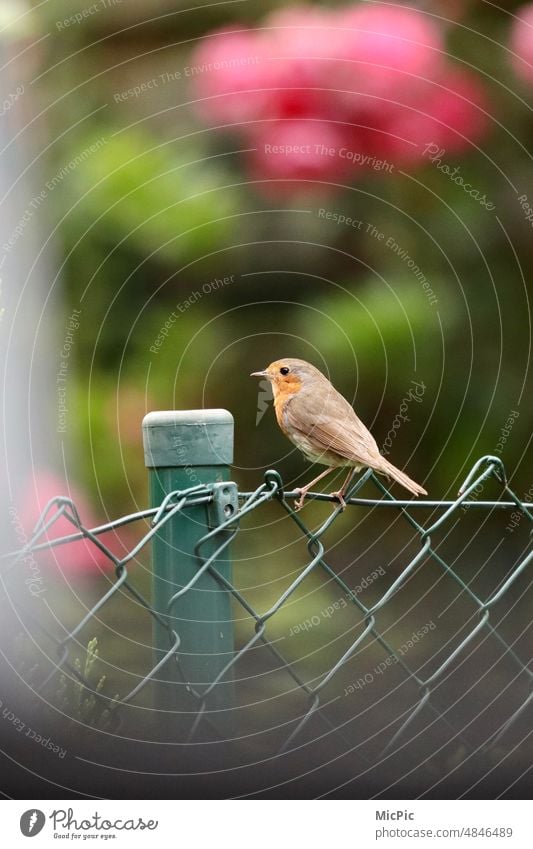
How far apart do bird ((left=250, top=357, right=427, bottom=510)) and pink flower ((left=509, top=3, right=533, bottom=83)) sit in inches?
23.2

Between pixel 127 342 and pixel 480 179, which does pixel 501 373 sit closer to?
pixel 480 179

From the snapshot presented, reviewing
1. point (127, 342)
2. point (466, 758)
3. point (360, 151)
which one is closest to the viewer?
point (466, 758)

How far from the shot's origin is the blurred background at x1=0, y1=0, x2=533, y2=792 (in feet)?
4.79

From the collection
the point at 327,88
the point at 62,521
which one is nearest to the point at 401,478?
the point at 62,521

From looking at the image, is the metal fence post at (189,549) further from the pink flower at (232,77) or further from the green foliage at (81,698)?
the pink flower at (232,77)

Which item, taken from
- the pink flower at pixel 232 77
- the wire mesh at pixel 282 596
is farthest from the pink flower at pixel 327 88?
the wire mesh at pixel 282 596

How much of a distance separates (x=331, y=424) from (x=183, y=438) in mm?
538

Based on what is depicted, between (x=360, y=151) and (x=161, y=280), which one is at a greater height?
(x=360, y=151)

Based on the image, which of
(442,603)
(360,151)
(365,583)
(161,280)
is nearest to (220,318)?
(161,280)

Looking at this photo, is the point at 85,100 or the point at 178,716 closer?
the point at 178,716

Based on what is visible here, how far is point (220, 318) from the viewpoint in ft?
5.10

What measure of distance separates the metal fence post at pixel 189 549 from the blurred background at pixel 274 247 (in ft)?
1.25

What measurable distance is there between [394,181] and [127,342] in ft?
1.65

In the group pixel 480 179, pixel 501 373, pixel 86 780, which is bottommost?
pixel 86 780
